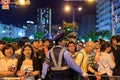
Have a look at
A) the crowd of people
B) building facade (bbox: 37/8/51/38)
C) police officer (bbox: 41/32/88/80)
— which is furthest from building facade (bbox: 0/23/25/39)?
police officer (bbox: 41/32/88/80)

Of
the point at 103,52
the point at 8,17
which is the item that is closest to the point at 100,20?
the point at 8,17

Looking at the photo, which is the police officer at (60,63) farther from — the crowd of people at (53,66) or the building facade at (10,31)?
the building facade at (10,31)

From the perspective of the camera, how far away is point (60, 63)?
20.5ft

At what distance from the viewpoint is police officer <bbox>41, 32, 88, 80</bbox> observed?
6148mm

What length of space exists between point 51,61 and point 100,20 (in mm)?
137703

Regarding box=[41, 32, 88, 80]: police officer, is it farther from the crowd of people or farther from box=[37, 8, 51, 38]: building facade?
box=[37, 8, 51, 38]: building facade

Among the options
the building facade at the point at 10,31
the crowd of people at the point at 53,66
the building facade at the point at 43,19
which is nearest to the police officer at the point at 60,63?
the crowd of people at the point at 53,66

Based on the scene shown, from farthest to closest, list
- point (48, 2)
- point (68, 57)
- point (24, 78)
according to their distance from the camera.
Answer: point (48, 2)
point (24, 78)
point (68, 57)

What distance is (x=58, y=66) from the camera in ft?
20.6

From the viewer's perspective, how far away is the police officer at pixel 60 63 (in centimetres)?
615

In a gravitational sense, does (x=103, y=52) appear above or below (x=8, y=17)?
below

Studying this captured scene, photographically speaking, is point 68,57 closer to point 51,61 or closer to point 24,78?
point 51,61

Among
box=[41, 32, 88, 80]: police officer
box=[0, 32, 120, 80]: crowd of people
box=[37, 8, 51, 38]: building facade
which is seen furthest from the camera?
box=[37, 8, 51, 38]: building facade

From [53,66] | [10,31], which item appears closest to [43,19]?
[10,31]
